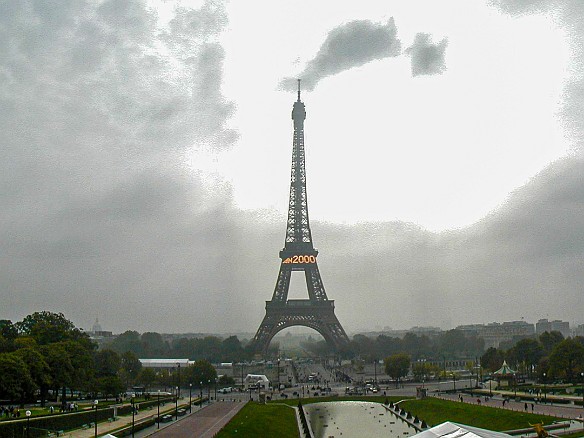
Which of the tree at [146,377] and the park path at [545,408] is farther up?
the tree at [146,377]

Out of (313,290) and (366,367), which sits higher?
(313,290)

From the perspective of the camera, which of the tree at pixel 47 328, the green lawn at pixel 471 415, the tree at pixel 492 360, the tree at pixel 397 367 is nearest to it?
the green lawn at pixel 471 415

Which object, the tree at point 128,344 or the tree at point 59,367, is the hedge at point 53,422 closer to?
the tree at point 59,367

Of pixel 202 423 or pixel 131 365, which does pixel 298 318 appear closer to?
pixel 131 365

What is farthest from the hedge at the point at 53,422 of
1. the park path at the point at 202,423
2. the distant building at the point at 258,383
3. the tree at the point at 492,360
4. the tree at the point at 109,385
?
the tree at the point at 492,360

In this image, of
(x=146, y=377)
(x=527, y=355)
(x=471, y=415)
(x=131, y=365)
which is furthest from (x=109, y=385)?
(x=527, y=355)

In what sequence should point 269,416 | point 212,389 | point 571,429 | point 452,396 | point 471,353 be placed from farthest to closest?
1. point 471,353
2. point 212,389
3. point 452,396
4. point 269,416
5. point 571,429

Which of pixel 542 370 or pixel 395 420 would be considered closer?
pixel 395 420

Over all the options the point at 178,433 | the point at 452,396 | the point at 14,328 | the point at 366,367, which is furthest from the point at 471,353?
the point at 178,433

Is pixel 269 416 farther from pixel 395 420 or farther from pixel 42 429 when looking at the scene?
pixel 42 429
